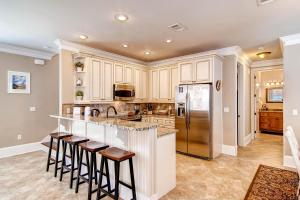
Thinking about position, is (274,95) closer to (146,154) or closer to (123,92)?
(123,92)

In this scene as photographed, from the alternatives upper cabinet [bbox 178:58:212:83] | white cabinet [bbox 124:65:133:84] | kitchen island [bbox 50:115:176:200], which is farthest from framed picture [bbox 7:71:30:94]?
upper cabinet [bbox 178:58:212:83]

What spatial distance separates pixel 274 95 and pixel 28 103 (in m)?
9.28

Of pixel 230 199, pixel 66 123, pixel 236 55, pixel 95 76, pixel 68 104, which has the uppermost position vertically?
pixel 236 55

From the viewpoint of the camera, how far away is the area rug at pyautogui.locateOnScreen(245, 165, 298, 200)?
8.49 feet

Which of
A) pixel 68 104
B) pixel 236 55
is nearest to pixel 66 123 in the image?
pixel 68 104

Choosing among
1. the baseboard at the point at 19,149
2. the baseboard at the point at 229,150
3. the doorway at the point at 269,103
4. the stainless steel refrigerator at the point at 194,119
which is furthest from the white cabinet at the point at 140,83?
the doorway at the point at 269,103

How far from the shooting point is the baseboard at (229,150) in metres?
4.55

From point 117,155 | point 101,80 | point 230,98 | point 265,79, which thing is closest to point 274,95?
point 265,79

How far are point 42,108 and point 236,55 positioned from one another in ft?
18.8

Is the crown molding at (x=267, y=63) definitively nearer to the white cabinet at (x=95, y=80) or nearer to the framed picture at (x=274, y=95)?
the framed picture at (x=274, y=95)

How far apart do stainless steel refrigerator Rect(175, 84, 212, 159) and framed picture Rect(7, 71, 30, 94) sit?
4.20 metres

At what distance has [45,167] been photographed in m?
3.72

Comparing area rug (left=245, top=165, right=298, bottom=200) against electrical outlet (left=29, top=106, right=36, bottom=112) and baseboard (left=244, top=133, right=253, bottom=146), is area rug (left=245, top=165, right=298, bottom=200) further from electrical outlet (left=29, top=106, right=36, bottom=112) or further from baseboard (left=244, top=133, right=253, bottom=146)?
electrical outlet (left=29, top=106, right=36, bottom=112)

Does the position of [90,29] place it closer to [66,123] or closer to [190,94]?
[66,123]
